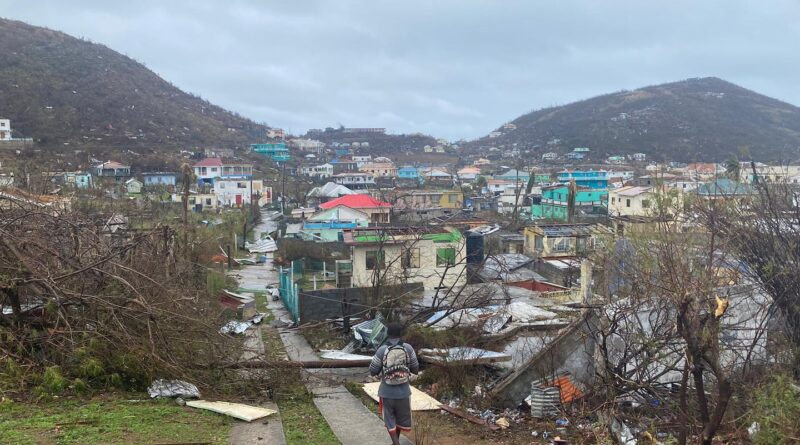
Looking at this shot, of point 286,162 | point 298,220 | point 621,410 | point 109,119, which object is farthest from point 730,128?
point 621,410

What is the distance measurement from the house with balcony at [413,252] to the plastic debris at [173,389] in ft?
34.5

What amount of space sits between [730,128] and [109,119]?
89.6m

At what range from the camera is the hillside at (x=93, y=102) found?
69.7 meters

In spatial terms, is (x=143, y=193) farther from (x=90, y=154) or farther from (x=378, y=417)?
(x=378, y=417)

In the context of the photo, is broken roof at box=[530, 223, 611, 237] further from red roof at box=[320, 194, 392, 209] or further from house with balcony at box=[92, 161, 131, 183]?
house with balcony at box=[92, 161, 131, 183]

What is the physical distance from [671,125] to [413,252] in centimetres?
9422

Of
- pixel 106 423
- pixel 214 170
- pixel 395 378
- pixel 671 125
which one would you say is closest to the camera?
pixel 395 378

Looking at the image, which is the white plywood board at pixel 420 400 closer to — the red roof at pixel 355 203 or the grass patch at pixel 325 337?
the grass patch at pixel 325 337

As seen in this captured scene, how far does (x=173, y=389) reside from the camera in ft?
23.6

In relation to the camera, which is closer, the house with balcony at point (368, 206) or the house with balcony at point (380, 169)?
the house with balcony at point (368, 206)

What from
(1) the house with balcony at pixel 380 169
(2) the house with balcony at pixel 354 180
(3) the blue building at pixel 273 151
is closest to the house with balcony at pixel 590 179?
(2) the house with balcony at pixel 354 180

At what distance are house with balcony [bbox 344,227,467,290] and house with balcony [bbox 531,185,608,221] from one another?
77.8 ft

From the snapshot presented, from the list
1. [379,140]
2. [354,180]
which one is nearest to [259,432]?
[354,180]

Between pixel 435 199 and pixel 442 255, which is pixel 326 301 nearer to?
pixel 442 255
